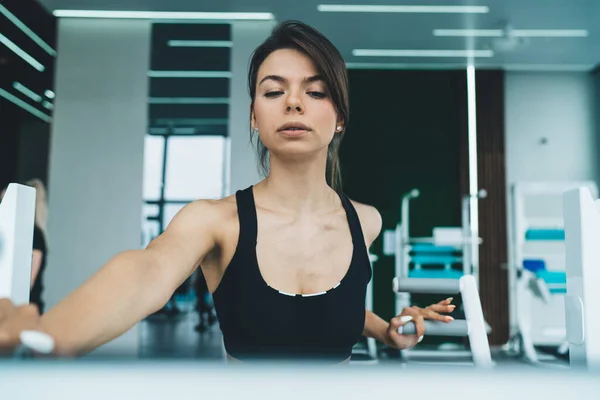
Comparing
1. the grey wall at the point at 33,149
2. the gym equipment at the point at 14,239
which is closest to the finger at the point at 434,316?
the gym equipment at the point at 14,239

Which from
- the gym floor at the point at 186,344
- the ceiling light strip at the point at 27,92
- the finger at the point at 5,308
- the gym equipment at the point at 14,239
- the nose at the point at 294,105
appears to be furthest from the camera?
the ceiling light strip at the point at 27,92

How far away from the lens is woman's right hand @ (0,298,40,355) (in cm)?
27

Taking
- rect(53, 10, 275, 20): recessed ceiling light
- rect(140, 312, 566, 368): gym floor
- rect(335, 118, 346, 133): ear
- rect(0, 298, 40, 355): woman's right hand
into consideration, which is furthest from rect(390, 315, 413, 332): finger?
rect(53, 10, 275, 20): recessed ceiling light

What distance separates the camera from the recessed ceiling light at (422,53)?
594cm

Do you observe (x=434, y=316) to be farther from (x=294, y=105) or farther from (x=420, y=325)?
(x=294, y=105)

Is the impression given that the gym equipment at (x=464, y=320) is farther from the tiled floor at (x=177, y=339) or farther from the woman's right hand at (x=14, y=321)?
the tiled floor at (x=177, y=339)

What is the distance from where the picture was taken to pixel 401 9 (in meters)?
4.95

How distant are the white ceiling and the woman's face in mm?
4048

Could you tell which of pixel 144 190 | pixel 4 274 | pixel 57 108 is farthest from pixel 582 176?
pixel 4 274

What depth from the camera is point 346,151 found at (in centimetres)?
627

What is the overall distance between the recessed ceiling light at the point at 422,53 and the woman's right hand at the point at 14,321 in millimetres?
5874

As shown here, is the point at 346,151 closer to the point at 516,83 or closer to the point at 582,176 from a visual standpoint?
the point at 516,83

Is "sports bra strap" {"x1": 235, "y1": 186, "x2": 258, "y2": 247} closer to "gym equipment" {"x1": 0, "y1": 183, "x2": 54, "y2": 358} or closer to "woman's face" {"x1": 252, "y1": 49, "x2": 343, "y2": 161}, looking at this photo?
"woman's face" {"x1": 252, "y1": 49, "x2": 343, "y2": 161}

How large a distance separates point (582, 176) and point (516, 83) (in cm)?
127
